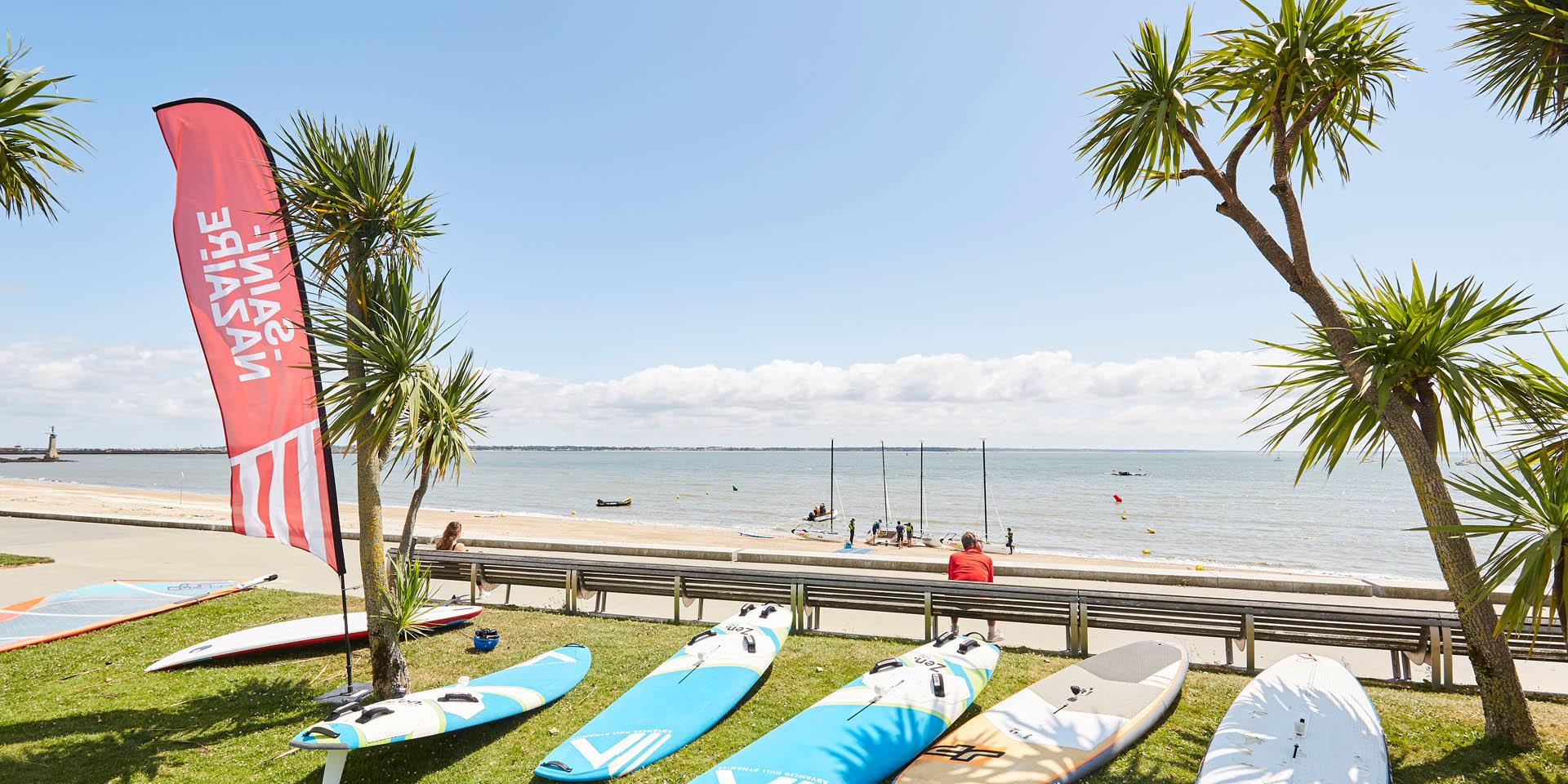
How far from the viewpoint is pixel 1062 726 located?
487 cm

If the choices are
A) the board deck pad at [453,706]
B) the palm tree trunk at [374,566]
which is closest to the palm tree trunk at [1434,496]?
the board deck pad at [453,706]

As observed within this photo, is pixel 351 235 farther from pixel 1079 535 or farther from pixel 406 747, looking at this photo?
pixel 1079 535

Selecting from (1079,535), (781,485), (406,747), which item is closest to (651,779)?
(406,747)

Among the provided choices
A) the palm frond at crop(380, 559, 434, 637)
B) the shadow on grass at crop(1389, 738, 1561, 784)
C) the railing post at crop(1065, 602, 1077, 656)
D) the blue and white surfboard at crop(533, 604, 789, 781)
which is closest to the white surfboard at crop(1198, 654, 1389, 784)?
the shadow on grass at crop(1389, 738, 1561, 784)

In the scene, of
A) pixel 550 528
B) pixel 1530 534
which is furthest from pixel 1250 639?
pixel 550 528

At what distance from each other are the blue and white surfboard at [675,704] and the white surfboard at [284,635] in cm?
252

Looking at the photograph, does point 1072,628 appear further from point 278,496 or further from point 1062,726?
point 278,496

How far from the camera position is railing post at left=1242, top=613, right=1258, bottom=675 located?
641cm

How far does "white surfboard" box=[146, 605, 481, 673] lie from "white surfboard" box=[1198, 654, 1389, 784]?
658 cm

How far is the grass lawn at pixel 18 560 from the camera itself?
11273 millimetres

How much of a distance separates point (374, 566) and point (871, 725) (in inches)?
173

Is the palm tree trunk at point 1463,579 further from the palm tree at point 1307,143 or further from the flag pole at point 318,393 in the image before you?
the flag pole at point 318,393

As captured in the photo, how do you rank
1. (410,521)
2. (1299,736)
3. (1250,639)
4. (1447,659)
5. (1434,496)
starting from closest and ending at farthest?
1. (1299,736)
2. (1434,496)
3. (1447,659)
4. (1250,639)
5. (410,521)

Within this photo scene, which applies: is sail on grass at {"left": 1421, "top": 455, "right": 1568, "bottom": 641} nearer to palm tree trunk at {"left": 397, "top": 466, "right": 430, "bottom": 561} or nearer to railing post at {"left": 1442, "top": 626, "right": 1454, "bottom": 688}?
railing post at {"left": 1442, "top": 626, "right": 1454, "bottom": 688}
